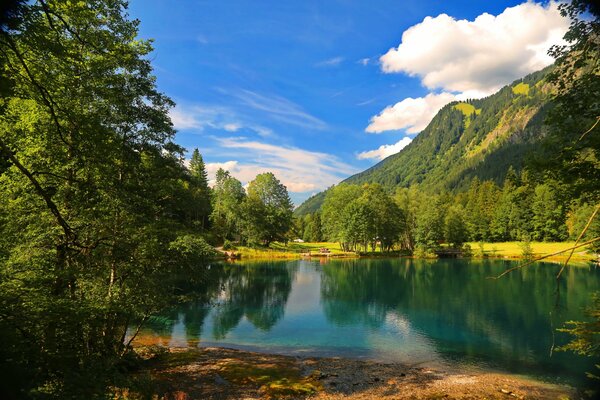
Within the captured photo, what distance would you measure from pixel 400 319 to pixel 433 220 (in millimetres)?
56308

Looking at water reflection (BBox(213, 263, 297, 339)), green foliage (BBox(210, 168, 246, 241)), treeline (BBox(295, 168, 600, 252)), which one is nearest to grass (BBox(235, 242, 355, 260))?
green foliage (BBox(210, 168, 246, 241))

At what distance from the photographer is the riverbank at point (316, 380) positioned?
15.6 m

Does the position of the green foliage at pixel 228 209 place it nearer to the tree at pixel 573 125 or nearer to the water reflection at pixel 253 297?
the water reflection at pixel 253 297

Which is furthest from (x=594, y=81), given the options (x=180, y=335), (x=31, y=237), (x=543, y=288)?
(x=543, y=288)

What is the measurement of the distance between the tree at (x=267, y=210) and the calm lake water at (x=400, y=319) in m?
27.0

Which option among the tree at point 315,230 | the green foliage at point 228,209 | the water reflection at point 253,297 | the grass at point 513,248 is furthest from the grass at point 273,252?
the tree at point 315,230

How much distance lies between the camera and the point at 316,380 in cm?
1753

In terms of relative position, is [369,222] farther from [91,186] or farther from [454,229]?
[91,186]

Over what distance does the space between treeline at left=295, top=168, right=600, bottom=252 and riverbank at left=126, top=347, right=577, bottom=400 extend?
218 feet

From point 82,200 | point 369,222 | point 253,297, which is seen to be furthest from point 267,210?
point 82,200

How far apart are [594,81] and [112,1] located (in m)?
16.4

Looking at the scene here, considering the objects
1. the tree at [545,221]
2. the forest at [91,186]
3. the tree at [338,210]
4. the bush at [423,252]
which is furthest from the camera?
the tree at [338,210]

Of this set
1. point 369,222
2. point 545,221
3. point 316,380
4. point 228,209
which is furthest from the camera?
point 369,222

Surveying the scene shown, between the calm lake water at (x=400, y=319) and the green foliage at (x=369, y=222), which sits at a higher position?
the green foliage at (x=369, y=222)
